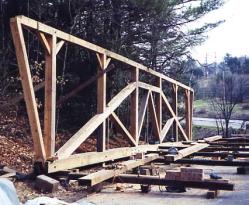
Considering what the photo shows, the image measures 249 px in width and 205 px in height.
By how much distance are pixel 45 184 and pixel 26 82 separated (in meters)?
1.43

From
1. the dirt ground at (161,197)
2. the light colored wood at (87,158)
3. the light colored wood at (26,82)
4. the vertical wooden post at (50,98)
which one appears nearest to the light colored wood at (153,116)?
the light colored wood at (87,158)

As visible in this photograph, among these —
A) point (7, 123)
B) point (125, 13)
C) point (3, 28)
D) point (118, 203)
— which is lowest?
point (118, 203)

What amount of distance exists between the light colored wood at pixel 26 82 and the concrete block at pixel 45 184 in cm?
31

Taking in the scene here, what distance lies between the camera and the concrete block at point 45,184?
224 inches

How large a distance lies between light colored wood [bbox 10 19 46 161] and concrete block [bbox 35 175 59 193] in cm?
31

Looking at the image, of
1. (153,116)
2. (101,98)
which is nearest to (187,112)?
(153,116)

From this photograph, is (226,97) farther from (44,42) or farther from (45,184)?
(45,184)

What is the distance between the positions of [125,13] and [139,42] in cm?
122

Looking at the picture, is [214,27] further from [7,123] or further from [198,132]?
[198,132]

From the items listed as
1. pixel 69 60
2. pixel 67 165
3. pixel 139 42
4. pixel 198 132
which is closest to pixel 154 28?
pixel 139 42

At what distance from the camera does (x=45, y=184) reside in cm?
575

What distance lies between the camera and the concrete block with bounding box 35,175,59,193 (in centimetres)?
568

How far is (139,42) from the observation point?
563 inches

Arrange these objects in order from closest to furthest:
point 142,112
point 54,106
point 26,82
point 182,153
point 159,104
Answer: point 26,82
point 54,106
point 182,153
point 142,112
point 159,104
